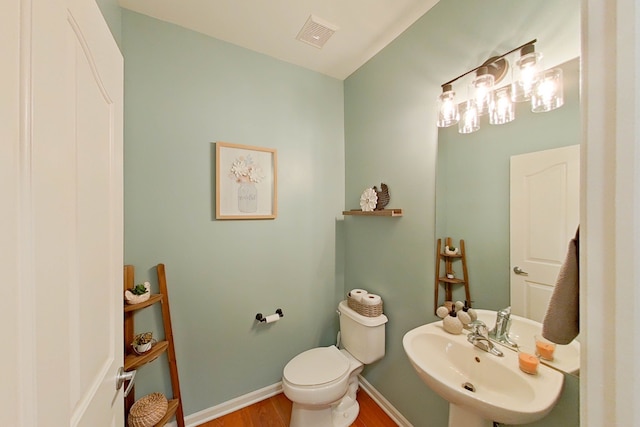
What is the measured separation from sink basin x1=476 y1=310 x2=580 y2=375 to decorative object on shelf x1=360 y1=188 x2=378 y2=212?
876mm

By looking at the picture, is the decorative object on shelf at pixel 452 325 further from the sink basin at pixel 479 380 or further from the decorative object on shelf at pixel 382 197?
the decorative object on shelf at pixel 382 197

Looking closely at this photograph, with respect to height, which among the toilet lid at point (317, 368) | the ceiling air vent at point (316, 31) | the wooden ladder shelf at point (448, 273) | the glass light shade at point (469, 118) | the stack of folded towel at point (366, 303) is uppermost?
the ceiling air vent at point (316, 31)

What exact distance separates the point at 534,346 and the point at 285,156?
1.73 m

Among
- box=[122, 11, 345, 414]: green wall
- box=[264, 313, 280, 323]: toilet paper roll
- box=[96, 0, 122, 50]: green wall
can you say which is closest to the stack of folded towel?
box=[122, 11, 345, 414]: green wall

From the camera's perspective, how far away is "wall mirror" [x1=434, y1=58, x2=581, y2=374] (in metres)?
0.89

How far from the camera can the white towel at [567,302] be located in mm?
Result: 478

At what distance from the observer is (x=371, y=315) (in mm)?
1630

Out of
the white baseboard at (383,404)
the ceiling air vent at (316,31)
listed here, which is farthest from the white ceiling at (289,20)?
the white baseboard at (383,404)

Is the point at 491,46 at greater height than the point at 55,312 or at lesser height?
greater

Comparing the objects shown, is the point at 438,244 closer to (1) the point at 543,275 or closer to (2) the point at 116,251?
(1) the point at 543,275

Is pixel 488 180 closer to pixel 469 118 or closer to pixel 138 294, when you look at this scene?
pixel 469 118

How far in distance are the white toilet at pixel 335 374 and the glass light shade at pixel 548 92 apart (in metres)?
1.42

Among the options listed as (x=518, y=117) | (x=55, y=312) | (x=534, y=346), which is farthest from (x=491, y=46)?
(x=55, y=312)

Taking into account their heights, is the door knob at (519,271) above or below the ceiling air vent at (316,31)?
below
